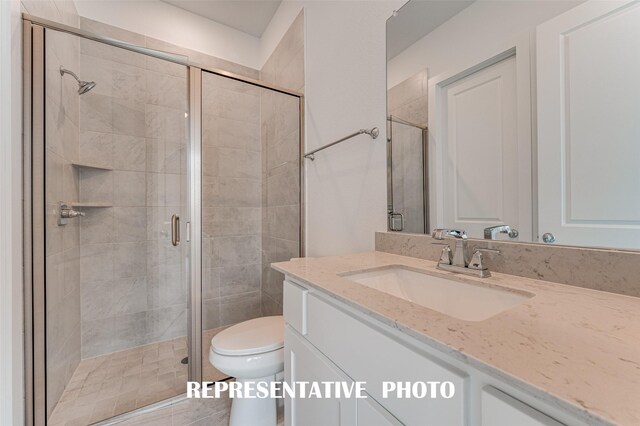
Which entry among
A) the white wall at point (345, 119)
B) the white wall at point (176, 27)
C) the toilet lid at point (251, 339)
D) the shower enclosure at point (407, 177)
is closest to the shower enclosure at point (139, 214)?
the white wall at point (345, 119)

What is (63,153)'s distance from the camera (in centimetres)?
147

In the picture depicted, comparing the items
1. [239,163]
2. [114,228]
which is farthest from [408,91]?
[114,228]

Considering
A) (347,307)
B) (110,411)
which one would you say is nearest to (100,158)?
(110,411)

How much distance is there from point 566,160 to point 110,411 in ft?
7.11

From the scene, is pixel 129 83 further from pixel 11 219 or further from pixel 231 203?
pixel 11 219

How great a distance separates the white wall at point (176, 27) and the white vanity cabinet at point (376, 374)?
235 centimetres

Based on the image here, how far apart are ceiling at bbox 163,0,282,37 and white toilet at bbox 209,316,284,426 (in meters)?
2.42

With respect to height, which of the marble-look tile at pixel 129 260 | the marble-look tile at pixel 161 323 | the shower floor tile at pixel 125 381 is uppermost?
the marble-look tile at pixel 129 260

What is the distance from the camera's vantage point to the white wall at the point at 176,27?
6.38 ft

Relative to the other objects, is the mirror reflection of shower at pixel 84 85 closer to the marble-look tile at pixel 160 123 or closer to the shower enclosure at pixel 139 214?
the shower enclosure at pixel 139 214

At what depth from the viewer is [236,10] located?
221 cm

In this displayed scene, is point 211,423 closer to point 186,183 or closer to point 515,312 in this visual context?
point 186,183

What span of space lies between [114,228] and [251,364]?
146 centimetres

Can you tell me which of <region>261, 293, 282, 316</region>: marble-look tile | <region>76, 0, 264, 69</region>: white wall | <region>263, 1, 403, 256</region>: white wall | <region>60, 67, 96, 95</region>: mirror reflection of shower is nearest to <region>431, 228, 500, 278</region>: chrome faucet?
<region>263, 1, 403, 256</region>: white wall
